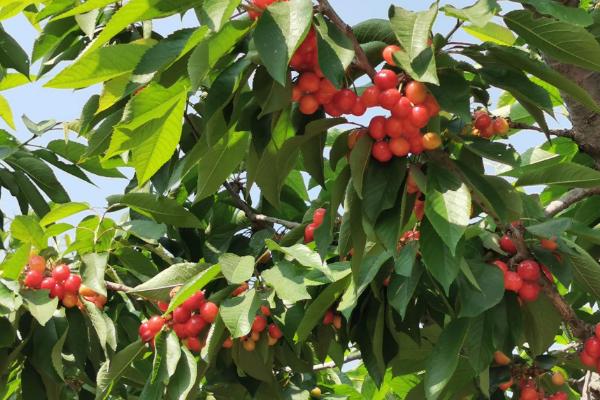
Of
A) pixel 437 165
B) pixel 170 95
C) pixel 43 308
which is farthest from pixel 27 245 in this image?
pixel 437 165

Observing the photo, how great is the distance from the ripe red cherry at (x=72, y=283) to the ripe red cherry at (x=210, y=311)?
426mm

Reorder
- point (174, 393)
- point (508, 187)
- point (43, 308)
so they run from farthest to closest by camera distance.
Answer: point (43, 308), point (174, 393), point (508, 187)

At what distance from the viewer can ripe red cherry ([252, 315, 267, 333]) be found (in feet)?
6.94

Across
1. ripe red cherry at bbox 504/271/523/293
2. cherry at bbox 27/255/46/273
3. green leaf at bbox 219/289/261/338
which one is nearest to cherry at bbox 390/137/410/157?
ripe red cherry at bbox 504/271/523/293

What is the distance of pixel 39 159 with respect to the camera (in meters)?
2.94

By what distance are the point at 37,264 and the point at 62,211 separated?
8.5 inches

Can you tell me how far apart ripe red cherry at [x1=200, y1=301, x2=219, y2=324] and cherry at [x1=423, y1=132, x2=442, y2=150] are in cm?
80

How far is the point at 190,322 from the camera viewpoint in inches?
82.7

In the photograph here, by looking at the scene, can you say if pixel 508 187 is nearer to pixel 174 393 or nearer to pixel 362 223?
pixel 362 223

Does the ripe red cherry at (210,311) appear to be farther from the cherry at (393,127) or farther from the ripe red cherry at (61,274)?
the cherry at (393,127)

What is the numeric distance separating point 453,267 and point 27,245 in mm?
1253

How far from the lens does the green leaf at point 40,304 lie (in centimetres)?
209

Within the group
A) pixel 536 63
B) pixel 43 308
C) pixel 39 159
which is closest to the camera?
pixel 536 63

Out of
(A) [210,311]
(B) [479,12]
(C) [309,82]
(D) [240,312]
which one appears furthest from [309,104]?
(A) [210,311]
